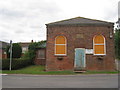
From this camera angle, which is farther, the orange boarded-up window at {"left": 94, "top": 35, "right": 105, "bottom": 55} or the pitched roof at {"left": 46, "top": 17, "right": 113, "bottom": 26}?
the pitched roof at {"left": 46, "top": 17, "right": 113, "bottom": 26}

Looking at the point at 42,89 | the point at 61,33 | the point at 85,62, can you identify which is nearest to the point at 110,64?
the point at 85,62

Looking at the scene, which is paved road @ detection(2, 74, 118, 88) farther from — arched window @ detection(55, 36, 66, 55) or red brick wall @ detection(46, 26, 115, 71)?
arched window @ detection(55, 36, 66, 55)

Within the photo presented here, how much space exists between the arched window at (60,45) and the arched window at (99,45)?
148 inches

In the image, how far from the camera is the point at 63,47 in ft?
60.4

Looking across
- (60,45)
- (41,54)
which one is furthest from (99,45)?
(41,54)

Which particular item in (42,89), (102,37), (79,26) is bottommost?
(42,89)

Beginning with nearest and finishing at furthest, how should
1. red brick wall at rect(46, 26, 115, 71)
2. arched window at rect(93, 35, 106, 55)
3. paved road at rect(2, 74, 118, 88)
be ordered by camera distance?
paved road at rect(2, 74, 118, 88) → red brick wall at rect(46, 26, 115, 71) → arched window at rect(93, 35, 106, 55)

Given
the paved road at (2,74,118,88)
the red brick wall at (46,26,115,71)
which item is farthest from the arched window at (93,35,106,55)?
the paved road at (2,74,118,88)

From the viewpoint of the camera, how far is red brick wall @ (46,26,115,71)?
58.5ft

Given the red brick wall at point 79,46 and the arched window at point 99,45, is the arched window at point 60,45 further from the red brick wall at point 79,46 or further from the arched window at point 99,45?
the arched window at point 99,45

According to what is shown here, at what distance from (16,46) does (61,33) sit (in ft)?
31.3

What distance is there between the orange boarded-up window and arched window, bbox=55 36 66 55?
382 cm

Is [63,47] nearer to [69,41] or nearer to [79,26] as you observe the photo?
[69,41]

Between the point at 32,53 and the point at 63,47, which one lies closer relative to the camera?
the point at 63,47
